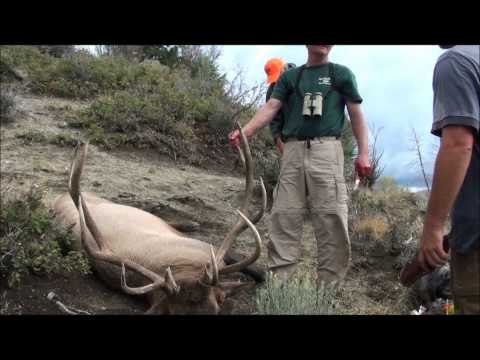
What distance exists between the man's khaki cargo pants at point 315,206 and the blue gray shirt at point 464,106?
2520 millimetres

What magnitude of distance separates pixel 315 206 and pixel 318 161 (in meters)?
0.36

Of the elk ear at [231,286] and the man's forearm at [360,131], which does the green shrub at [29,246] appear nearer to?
the elk ear at [231,286]

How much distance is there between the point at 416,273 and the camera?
278 centimetres

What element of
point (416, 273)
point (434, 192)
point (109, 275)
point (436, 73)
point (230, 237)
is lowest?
point (109, 275)

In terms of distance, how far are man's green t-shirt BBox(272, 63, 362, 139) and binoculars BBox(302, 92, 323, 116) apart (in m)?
0.06

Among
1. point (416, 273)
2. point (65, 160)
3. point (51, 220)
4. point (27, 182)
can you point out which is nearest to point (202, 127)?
point (65, 160)

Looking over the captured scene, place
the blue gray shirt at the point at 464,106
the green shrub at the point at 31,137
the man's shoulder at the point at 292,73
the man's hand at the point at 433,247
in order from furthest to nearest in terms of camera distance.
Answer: the green shrub at the point at 31,137 < the man's shoulder at the point at 292,73 < the man's hand at the point at 433,247 < the blue gray shirt at the point at 464,106

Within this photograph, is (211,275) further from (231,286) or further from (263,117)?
(263,117)

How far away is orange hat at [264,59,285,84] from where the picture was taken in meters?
6.95

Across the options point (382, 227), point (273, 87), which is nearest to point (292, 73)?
point (273, 87)

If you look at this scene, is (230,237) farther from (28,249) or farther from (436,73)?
(436,73)

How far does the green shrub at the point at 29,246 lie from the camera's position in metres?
4.61

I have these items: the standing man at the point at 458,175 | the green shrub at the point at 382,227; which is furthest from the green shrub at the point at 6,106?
the standing man at the point at 458,175
